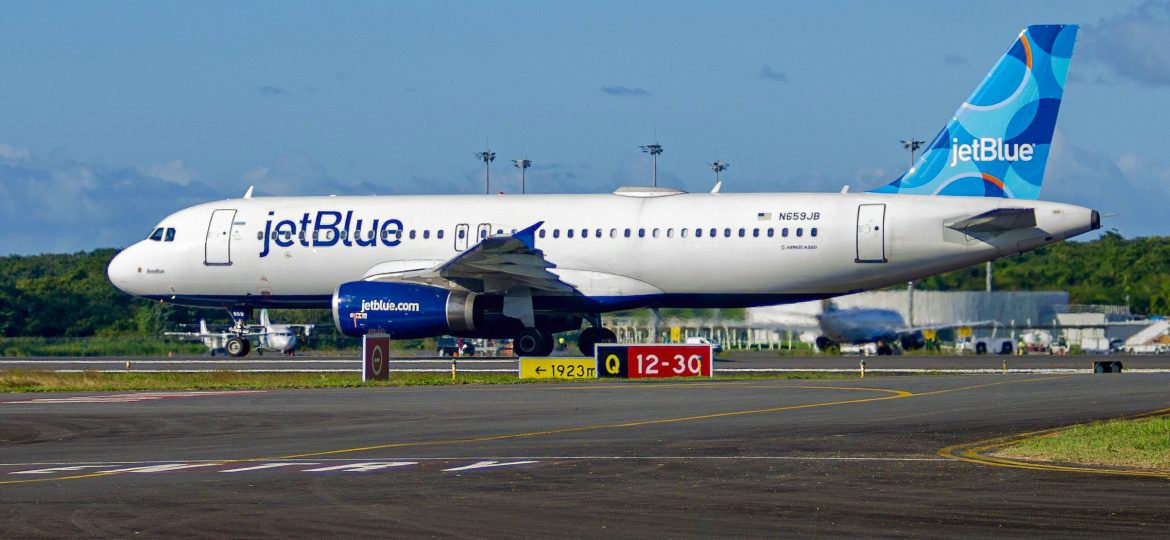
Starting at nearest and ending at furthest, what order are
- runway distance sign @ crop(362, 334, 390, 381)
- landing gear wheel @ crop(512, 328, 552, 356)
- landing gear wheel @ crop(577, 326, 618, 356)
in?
runway distance sign @ crop(362, 334, 390, 381) → landing gear wheel @ crop(512, 328, 552, 356) → landing gear wheel @ crop(577, 326, 618, 356)

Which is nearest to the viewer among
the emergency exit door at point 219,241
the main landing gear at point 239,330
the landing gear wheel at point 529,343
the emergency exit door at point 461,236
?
the landing gear wheel at point 529,343

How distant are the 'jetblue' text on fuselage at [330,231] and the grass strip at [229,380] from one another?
6.32 meters

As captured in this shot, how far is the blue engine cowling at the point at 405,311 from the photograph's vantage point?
40688 mm

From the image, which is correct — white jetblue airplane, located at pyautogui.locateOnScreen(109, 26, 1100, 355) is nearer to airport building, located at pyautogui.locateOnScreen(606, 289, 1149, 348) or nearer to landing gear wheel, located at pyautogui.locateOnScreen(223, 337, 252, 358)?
landing gear wheel, located at pyautogui.locateOnScreen(223, 337, 252, 358)

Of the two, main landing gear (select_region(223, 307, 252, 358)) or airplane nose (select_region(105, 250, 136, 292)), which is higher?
airplane nose (select_region(105, 250, 136, 292))

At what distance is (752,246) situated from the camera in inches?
1601

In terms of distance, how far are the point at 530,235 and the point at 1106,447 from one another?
2629 centimetres

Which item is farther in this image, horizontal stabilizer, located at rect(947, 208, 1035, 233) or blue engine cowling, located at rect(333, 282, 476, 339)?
blue engine cowling, located at rect(333, 282, 476, 339)

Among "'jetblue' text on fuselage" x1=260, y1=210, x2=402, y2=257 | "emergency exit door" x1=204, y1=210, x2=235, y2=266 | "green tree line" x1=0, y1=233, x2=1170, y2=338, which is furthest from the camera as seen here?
"green tree line" x1=0, y1=233, x2=1170, y2=338

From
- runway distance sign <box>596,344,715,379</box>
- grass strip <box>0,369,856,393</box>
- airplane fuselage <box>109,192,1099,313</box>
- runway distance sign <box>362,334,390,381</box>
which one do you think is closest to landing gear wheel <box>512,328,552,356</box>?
airplane fuselage <box>109,192,1099,313</box>

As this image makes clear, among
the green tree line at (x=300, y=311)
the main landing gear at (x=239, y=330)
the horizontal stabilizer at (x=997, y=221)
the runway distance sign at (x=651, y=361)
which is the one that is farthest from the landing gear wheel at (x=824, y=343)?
the runway distance sign at (x=651, y=361)

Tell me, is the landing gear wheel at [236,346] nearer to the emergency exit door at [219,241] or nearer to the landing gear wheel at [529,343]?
the emergency exit door at [219,241]

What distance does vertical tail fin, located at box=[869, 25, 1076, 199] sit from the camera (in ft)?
131

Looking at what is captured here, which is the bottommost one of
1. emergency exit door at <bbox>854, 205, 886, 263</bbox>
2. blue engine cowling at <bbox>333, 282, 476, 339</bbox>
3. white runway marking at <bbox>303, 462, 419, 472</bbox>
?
white runway marking at <bbox>303, 462, 419, 472</bbox>
